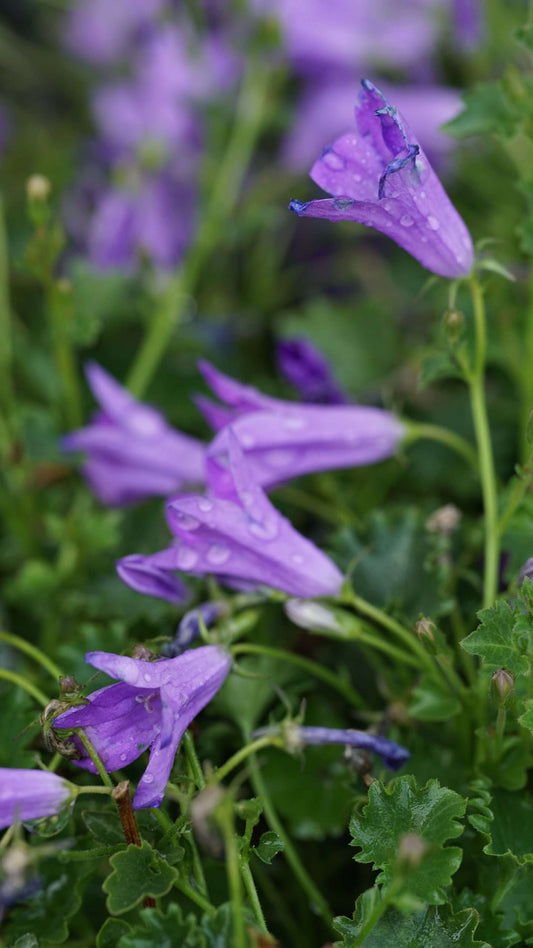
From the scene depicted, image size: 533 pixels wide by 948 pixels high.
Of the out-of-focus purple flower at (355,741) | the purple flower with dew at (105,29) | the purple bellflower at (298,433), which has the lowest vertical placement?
the out-of-focus purple flower at (355,741)

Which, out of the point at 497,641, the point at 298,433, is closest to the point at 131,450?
the point at 298,433

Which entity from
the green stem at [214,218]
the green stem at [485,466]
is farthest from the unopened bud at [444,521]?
the green stem at [214,218]

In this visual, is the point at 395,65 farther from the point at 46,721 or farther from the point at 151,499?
the point at 46,721

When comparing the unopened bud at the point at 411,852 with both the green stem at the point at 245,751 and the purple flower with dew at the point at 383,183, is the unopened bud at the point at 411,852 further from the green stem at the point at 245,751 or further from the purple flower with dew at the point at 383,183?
the purple flower with dew at the point at 383,183

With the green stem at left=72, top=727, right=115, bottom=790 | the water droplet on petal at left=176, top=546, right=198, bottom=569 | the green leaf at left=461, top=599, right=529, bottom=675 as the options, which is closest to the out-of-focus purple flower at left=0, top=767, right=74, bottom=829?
the green stem at left=72, top=727, right=115, bottom=790

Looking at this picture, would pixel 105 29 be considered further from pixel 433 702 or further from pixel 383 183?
pixel 433 702

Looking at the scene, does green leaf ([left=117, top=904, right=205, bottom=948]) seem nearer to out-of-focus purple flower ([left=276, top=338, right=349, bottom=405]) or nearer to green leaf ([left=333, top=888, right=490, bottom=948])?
green leaf ([left=333, top=888, right=490, bottom=948])

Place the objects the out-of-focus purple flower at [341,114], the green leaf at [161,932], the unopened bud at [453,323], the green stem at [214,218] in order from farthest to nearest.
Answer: the out-of-focus purple flower at [341,114], the green stem at [214,218], the unopened bud at [453,323], the green leaf at [161,932]

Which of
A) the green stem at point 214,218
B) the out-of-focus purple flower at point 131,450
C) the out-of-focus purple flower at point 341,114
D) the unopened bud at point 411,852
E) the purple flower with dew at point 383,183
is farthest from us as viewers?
the out-of-focus purple flower at point 341,114
